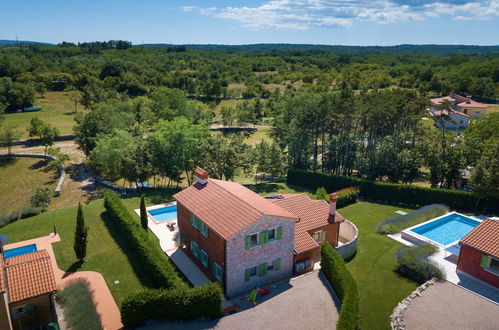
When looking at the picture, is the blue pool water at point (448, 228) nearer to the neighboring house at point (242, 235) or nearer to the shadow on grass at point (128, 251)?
the neighboring house at point (242, 235)

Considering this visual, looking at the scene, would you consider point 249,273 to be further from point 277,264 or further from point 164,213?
point 164,213

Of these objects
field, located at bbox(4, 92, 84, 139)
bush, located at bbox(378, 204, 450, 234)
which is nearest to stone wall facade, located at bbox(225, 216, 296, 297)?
bush, located at bbox(378, 204, 450, 234)

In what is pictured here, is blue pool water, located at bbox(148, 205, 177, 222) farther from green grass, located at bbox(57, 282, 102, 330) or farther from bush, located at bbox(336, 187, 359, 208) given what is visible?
bush, located at bbox(336, 187, 359, 208)

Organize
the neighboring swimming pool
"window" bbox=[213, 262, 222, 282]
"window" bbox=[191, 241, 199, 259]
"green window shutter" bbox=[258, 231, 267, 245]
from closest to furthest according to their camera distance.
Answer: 1. "green window shutter" bbox=[258, 231, 267, 245]
2. "window" bbox=[213, 262, 222, 282]
3. "window" bbox=[191, 241, 199, 259]
4. the neighboring swimming pool

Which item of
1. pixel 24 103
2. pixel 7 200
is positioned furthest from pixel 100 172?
pixel 24 103

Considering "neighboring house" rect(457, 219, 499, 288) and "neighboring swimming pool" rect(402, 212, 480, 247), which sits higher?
"neighboring house" rect(457, 219, 499, 288)

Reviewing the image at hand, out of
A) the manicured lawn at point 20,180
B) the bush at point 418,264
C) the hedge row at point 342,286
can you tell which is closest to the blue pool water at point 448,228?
the bush at point 418,264

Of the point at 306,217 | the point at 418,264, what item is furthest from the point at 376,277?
the point at 306,217

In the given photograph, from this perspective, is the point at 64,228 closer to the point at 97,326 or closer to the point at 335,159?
the point at 97,326
